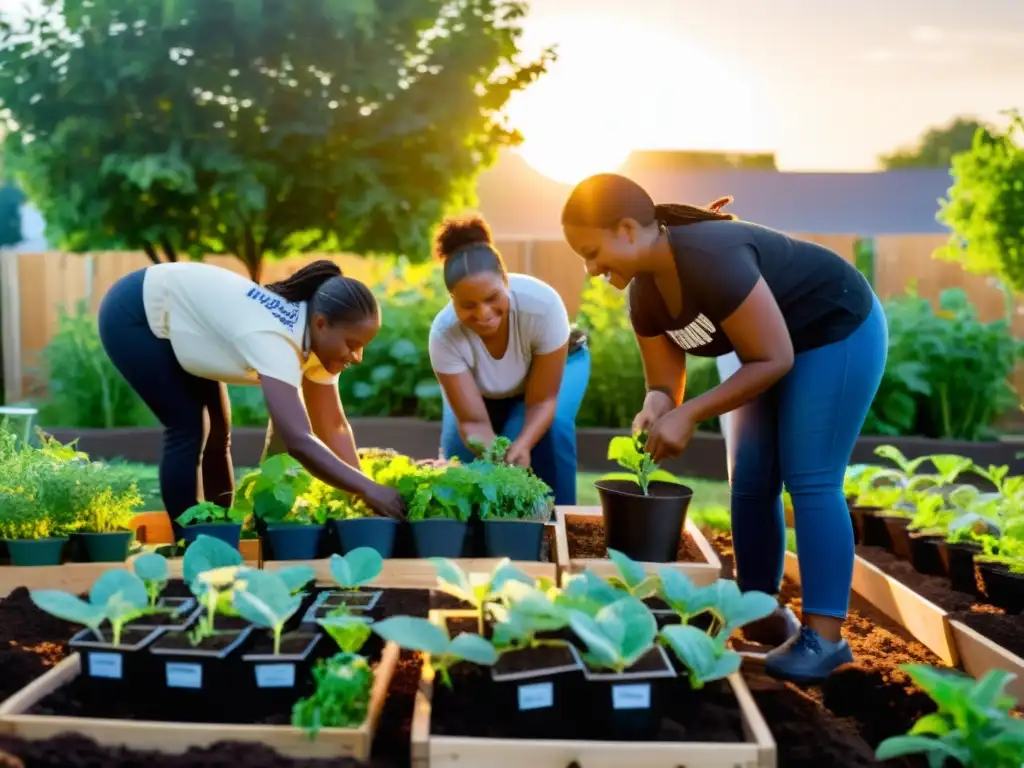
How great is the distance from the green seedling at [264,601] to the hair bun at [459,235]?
4.71 ft

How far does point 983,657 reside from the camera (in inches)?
86.7

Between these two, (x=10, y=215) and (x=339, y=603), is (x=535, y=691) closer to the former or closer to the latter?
(x=339, y=603)

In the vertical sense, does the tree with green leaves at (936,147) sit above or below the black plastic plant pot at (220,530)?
above

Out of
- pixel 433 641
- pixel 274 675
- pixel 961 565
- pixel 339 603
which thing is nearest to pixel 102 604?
pixel 274 675

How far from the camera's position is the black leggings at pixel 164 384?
2.77m

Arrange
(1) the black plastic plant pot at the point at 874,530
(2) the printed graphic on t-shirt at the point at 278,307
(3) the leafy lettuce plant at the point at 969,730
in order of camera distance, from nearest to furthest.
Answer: (3) the leafy lettuce plant at the point at 969,730 < (2) the printed graphic on t-shirt at the point at 278,307 < (1) the black plastic plant pot at the point at 874,530

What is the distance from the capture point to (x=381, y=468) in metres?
2.74

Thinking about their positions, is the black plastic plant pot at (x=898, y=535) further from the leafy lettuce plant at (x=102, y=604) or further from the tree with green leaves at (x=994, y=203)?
the tree with green leaves at (x=994, y=203)

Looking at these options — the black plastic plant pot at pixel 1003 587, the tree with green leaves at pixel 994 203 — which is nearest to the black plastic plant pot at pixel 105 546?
the black plastic plant pot at pixel 1003 587

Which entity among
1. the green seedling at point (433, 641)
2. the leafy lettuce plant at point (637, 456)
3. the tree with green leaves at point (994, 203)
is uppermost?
the tree with green leaves at point (994, 203)

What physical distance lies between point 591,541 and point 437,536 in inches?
21.3

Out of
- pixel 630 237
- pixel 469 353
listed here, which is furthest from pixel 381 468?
pixel 630 237

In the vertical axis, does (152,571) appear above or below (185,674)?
above

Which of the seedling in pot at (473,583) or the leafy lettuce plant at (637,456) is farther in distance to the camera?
the leafy lettuce plant at (637,456)
